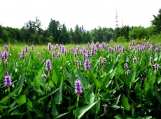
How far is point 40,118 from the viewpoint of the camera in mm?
1726

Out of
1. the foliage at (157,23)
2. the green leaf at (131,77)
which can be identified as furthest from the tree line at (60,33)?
the green leaf at (131,77)

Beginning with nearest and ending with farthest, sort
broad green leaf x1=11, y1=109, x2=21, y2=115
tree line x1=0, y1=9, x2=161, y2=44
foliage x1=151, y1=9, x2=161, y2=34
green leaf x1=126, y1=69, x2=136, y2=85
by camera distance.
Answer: broad green leaf x1=11, y1=109, x2=21, y2=115 → green leaf x1=126, y1=69, x2=136, y2=85 → tree line x1=0, y1=9, x2=161, y2=44 → foliage x1=151, y1=9, x2=161, y2=34

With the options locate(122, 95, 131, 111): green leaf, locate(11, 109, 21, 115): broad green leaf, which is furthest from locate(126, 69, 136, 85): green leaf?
locate(11, 109, 21, 115): broad green leaf

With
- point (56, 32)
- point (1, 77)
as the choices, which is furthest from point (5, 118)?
point (56, 32)

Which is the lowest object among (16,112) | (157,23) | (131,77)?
(16,112)

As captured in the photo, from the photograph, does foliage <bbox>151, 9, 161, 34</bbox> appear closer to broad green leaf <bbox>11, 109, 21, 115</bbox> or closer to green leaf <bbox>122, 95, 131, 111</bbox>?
green leaf <bbox>122, 95, 131, 111</bbox>

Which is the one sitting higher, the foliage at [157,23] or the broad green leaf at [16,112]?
the foliage at [157,23]

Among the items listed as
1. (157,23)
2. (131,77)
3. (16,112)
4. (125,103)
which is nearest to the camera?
(16,112)

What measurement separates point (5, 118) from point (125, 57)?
1.73m

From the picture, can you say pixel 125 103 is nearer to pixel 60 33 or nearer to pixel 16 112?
pixel 16 112

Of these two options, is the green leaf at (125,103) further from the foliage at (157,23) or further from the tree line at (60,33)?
the foliage at (157,23)

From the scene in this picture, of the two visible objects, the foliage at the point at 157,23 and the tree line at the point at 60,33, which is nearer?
the tree line at the point at 60,33

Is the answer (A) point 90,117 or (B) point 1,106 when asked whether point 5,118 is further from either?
(A) point 90,117

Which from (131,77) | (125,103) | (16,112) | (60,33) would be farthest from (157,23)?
(16,112)
